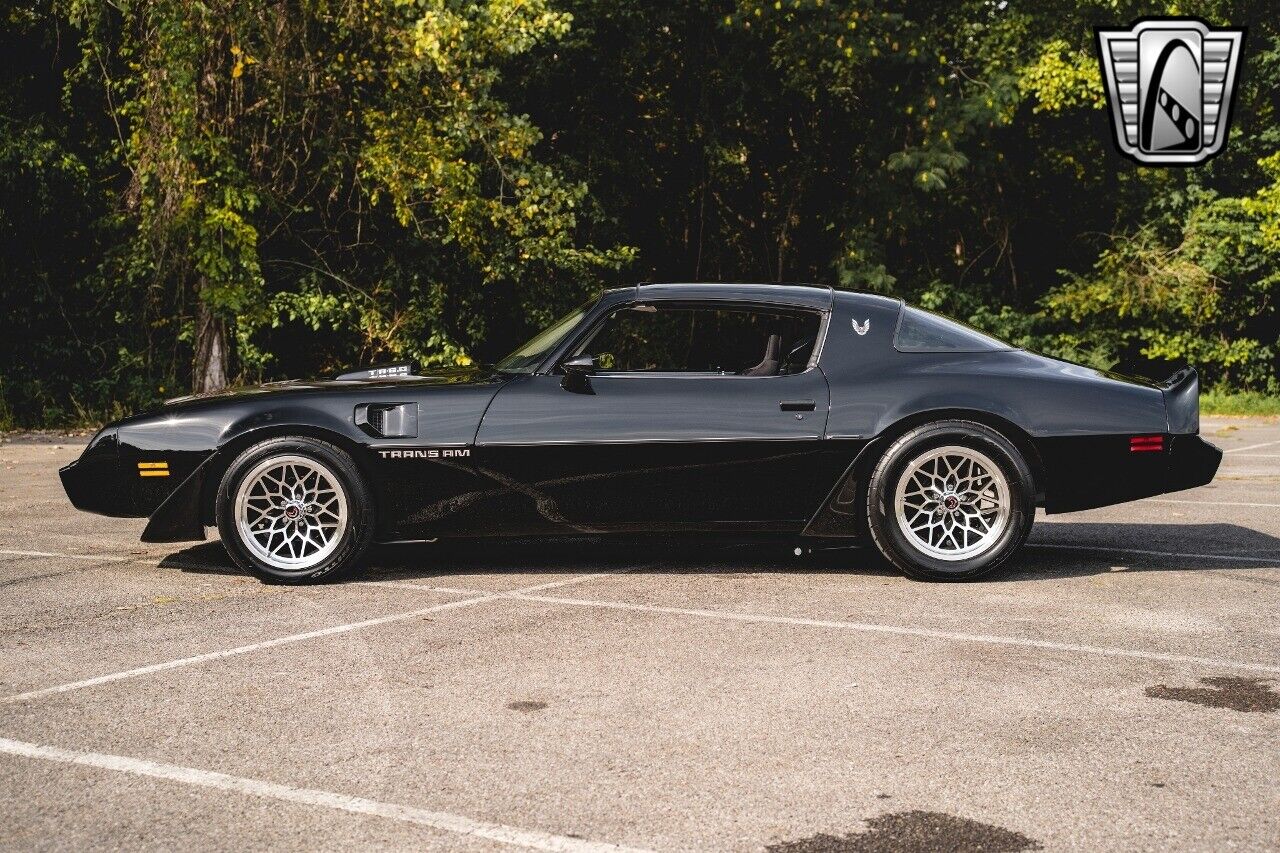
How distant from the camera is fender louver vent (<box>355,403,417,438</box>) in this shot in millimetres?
6824

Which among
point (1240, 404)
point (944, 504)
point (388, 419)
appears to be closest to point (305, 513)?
point (388, 419)

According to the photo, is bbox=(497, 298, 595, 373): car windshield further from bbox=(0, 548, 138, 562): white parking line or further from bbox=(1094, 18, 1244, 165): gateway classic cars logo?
bbox=(1094, 18, 1244, 165): gateway classic cars logo

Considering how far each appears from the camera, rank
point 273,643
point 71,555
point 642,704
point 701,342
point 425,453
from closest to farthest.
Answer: point 642,704
point 273,643
point 425,453
point 701,342
point 71,555

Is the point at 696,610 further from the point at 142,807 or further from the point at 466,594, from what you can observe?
the point at 142,807

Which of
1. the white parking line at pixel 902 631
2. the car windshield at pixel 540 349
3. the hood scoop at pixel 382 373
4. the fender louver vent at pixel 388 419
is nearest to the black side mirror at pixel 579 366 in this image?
the car windshield at pixel 540 349

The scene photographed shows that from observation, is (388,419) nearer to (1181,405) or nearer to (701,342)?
(701,342)

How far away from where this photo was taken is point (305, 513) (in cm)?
684

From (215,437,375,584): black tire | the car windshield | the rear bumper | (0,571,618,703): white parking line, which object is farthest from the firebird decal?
the rear bumper

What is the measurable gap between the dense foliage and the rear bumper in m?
10.4

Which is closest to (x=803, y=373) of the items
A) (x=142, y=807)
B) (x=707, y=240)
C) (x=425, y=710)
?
(x=425, y=710)

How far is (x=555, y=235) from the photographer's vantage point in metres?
19.0

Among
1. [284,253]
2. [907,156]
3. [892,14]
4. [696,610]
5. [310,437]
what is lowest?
[696,610]

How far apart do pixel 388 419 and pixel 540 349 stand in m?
0.84

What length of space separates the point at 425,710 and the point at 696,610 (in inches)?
73.5
